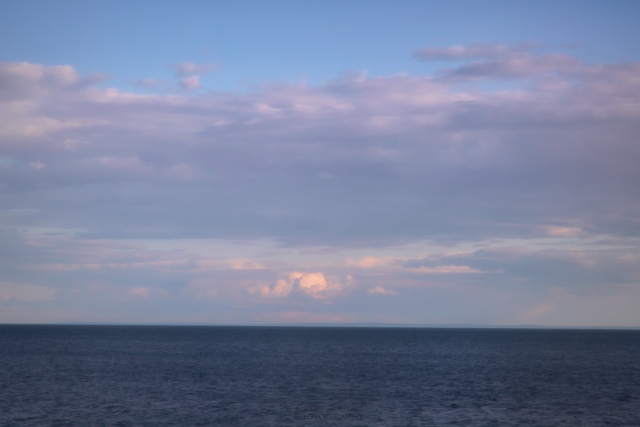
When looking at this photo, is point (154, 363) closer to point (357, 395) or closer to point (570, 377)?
point (357, 395)

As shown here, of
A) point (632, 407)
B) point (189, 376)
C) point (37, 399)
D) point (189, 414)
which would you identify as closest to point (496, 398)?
point (632, 407)

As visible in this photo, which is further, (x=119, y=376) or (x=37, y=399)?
(x=119, y=376)

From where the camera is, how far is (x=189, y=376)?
70.3 metres

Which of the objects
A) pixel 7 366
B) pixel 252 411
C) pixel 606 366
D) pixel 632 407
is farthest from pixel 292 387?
pixel 606 366

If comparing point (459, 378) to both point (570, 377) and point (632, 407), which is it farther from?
point (632, 407)

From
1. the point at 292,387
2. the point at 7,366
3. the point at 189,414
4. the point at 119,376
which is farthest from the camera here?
the point at 7,366

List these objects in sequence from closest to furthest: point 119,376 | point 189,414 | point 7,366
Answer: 1. point 189,414
2. point 119,376
3. point 7,366

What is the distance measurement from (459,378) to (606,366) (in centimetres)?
3775

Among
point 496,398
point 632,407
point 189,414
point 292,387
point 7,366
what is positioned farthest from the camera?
point 7,366

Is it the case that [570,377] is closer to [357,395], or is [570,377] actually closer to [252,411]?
[357,395]

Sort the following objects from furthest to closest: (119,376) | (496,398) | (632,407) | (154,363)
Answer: (154,363)
(119,376)
(496,398)
(632,407)

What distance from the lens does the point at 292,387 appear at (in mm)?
59719

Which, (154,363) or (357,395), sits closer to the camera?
(357,395)

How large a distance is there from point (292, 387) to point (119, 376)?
79.3ft
